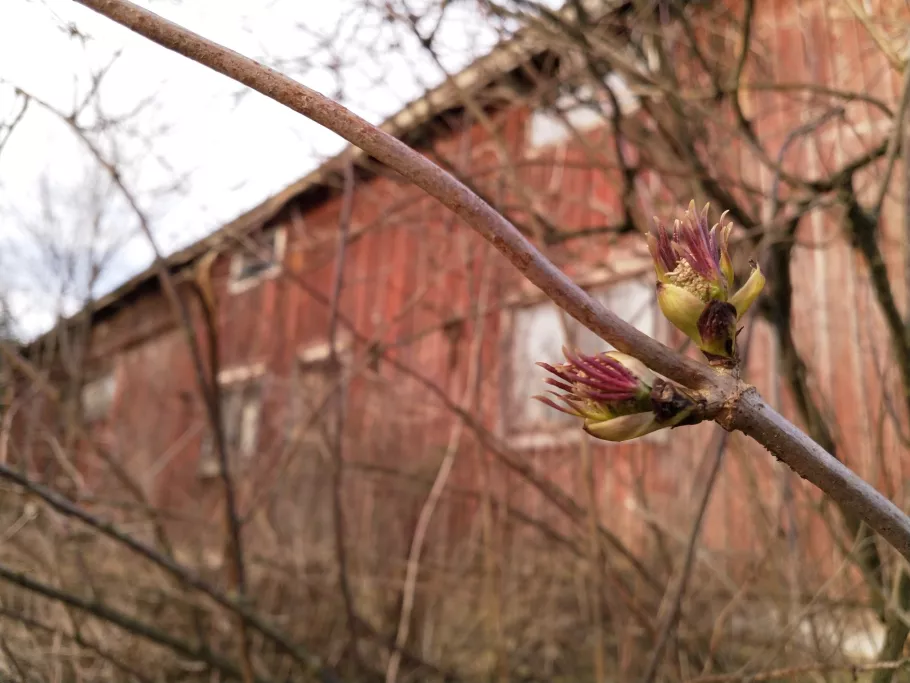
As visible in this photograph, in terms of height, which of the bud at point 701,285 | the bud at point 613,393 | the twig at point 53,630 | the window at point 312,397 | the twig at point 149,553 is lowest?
the twig at point 53,630

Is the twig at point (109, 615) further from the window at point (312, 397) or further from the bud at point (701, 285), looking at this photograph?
the bud at point (701, 285)

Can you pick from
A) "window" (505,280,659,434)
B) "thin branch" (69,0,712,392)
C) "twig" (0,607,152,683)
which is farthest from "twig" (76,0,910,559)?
"window" (505,280,659,434)

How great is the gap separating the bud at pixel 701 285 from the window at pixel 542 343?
13.9ft

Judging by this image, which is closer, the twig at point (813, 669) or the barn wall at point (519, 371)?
the twig at point (813, 669)

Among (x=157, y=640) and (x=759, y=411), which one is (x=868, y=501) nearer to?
(x=759, y=411)

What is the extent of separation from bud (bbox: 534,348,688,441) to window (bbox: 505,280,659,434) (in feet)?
14.0

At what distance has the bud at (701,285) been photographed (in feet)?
2.43

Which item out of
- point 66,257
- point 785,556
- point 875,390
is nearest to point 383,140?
point 785,556

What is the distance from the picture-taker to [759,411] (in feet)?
2.18

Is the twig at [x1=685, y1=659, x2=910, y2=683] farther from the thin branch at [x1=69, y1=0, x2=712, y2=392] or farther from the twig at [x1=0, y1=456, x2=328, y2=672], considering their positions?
the twig at [x1=0, y1=456, x2=328, y2=672]

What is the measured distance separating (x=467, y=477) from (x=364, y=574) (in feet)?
10.8

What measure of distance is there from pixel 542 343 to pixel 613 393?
6.14m

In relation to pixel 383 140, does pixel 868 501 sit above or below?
below

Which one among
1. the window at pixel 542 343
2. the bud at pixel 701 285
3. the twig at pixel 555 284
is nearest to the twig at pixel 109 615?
the twig at pixel 555 284
